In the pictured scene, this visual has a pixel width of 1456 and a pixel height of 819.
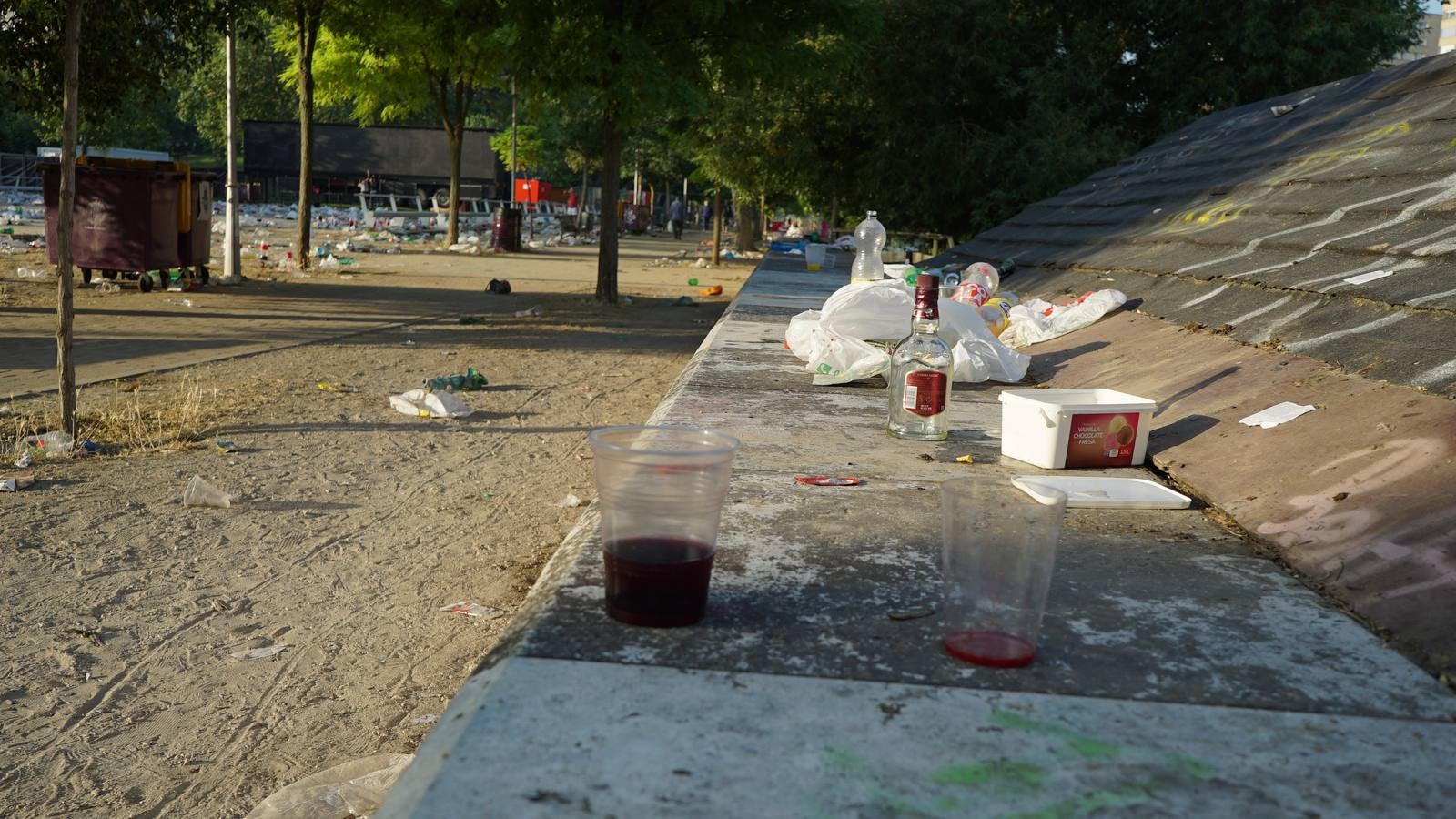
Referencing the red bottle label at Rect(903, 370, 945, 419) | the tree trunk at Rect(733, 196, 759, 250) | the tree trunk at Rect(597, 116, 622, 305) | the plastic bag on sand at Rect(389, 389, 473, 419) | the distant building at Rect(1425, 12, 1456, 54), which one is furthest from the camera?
the distant building at Rect(1425, 12, 1456, 54)

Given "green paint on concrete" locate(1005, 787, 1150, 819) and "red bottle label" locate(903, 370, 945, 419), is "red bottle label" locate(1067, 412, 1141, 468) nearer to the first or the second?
"red bottle label" locate(903, 370, 945, 419)

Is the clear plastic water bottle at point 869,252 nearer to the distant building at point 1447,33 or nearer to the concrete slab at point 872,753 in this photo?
the concrete slab at point 872,753

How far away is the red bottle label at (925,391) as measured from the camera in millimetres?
4648

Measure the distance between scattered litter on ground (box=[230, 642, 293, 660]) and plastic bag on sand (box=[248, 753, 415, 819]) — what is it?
1054mm

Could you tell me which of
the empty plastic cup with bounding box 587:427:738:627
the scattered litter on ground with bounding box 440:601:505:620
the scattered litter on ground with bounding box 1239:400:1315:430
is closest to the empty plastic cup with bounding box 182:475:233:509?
the scattered litter on ground with bounding box 440:601:505:620

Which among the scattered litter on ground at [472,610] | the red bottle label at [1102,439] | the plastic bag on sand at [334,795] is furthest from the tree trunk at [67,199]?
the red bottle label at [1102,439]

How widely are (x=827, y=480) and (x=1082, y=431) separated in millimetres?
974

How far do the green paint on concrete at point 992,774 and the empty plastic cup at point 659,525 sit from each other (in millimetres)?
737

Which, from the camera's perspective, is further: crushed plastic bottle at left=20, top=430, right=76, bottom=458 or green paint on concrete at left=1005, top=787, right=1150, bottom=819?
crushed plastic bottle at left=20, top=430, right=76, bottom=458

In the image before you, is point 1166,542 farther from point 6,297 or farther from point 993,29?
point 6,297

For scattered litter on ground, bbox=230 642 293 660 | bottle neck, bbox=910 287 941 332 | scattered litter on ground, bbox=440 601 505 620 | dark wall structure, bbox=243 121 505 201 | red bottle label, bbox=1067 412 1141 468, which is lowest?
scattered litter on ground, bbox=230 642 293 660

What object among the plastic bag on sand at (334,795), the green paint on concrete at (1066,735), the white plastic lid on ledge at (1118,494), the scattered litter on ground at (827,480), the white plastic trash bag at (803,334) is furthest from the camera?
the white plastic trash bag at (803,334)

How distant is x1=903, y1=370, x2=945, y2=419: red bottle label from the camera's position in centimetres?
465

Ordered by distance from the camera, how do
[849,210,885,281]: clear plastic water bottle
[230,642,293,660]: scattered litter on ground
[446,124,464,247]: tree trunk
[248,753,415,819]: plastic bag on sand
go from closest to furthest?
[248,753,415,819]: plastic bag on sand, [230,642,293,660]: scattered litter on ground, [849,210,885,281]: clear plastic water bottle, [446,124,464,247]: tree trunk
